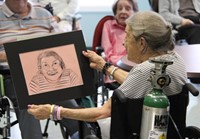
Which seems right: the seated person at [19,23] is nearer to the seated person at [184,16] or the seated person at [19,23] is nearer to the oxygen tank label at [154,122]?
the oxygen tank label at [154,122]

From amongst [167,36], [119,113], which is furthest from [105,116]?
[167,36]

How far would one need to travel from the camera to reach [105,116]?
1.52 metres

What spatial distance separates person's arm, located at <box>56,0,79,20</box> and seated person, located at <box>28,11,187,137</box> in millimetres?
2165

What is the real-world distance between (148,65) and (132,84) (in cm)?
10

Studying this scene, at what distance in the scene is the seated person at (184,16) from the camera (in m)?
3.79

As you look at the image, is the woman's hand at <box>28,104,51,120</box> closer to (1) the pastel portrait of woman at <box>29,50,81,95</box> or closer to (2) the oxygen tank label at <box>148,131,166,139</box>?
(1) the pastel portrait of woman at <box>29,50,81,95</box>

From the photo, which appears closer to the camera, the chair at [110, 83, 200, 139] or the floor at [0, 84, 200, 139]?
the chair at [110, 83, 200, 139]

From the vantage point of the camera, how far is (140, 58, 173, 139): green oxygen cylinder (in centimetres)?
127

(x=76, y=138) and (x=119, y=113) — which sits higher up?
(x=119, y=113)

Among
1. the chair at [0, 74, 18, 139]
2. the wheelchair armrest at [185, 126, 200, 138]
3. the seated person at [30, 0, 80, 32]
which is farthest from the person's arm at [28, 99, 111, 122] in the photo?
the seated person at [30, 0, 80, 32]

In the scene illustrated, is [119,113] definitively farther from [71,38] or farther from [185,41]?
[185,41]

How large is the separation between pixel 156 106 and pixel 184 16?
3.12 meters

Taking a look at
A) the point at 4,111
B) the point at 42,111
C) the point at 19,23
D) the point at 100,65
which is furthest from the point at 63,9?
the point at 42,111

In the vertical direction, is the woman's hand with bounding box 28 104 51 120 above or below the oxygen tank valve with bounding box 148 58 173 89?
below
